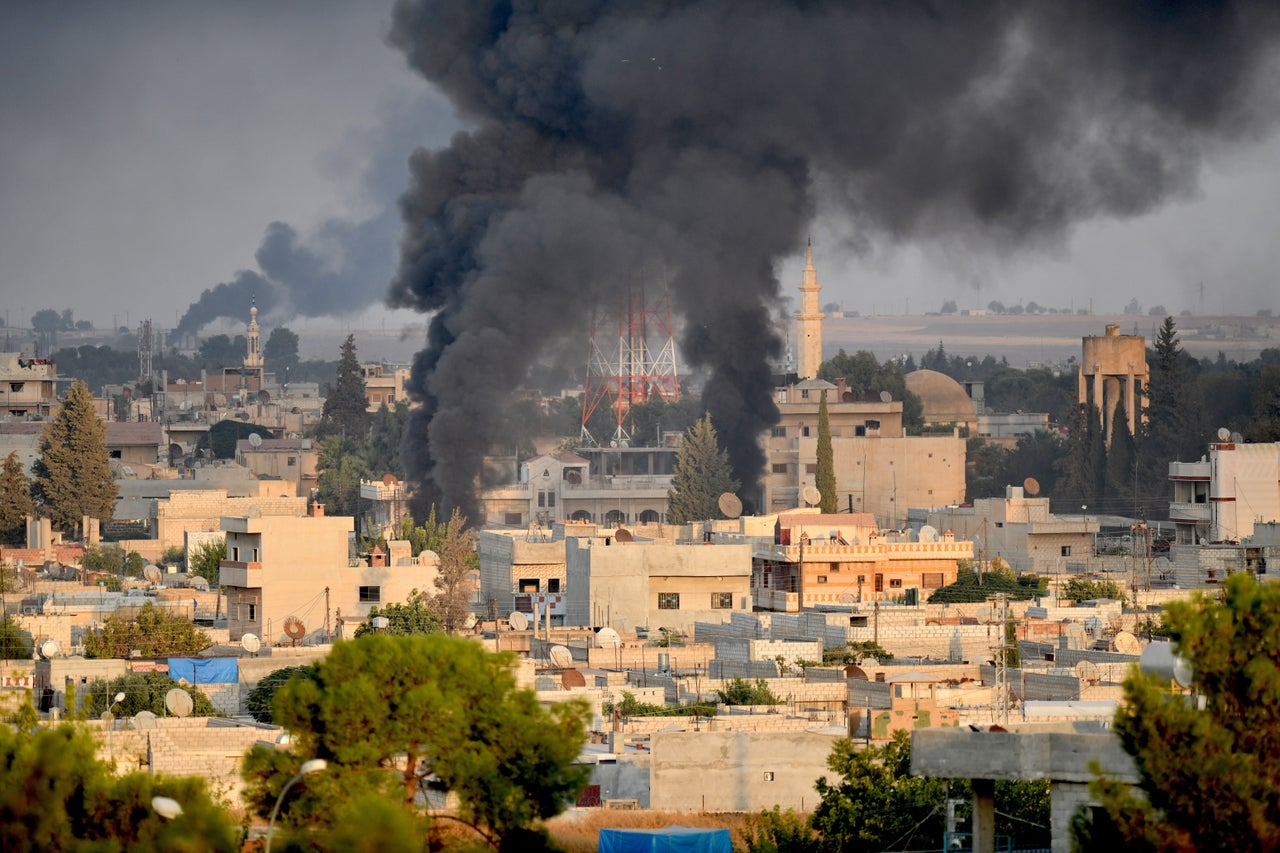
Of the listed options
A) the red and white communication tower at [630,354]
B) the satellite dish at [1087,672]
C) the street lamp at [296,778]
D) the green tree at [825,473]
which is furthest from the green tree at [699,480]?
the street lamp at [296,778]

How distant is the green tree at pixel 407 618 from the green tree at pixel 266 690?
4890 millimetres

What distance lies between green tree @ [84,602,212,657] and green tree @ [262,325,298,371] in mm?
143258

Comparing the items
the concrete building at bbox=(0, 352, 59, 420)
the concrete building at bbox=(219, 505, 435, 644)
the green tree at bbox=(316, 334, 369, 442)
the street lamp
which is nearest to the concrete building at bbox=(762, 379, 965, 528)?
the green tree at bbox=(316, 334, 369, 442)

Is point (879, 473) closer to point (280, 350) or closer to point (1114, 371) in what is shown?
point (1114, 371)

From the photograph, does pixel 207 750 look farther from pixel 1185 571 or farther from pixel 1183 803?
pixel 1185 571

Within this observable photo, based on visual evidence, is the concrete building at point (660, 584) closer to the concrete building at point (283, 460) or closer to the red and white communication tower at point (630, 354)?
the red and white communication tower at point (630, 354)

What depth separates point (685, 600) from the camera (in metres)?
38.5

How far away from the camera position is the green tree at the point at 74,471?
6106cm

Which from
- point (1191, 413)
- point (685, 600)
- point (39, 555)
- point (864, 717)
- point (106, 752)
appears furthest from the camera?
point (1191, 413)

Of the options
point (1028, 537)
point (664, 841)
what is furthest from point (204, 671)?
point (1028, 537)

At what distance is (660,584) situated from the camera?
126 ft

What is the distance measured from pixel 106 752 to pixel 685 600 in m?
18.5

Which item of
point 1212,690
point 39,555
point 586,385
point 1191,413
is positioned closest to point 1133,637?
point 1212,690

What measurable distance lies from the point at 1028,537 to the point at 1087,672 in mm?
22595
